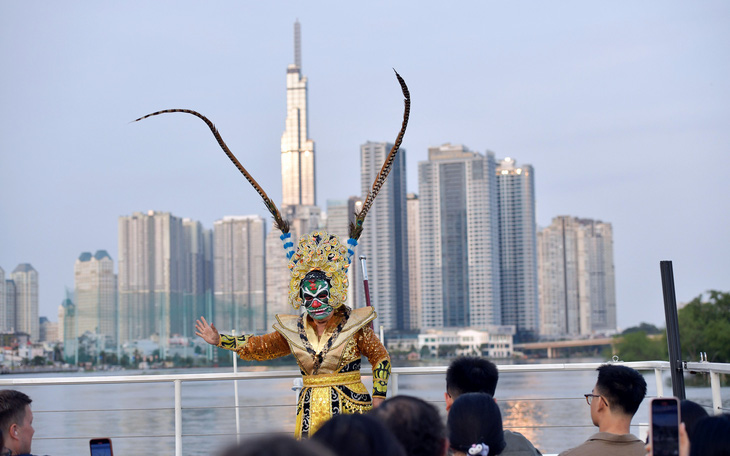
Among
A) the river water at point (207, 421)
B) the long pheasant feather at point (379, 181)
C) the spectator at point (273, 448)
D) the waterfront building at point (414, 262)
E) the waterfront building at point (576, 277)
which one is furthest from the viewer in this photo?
the waterfront building at point (576, 277)

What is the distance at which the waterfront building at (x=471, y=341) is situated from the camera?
173 ft

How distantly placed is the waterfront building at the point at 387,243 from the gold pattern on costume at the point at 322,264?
56.7 meters

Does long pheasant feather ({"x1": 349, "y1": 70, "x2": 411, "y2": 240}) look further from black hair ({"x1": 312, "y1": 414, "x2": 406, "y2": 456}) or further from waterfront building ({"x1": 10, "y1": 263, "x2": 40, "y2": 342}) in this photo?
waterfront building ({"x1": 10, "y1": 263, "x2": 40, "y2": 342})

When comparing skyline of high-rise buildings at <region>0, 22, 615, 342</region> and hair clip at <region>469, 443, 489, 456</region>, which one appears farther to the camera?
skyline of high-rise buildings at <region>0, 22, 615, 342</region>

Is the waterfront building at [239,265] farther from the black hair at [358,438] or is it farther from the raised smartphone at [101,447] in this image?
the black hair at [358,438]

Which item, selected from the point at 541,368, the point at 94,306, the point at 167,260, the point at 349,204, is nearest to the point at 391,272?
the point at 349,204

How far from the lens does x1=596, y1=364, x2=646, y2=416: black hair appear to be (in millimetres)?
2523

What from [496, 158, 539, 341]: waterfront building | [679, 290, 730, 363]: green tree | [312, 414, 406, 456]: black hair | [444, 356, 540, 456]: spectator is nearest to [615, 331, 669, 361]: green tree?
[679, 290, 730, 363]: green tree

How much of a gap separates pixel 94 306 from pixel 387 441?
182 ft

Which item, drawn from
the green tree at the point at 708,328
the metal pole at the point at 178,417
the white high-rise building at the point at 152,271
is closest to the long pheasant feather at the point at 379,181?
the metal pole at the point at 178,417

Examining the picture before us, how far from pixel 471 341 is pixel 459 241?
9060 millimetres

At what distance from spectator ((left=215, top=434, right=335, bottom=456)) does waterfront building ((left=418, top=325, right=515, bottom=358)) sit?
5155cm

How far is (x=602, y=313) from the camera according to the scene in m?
67.5

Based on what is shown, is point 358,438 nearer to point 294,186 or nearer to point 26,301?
point 26,301
